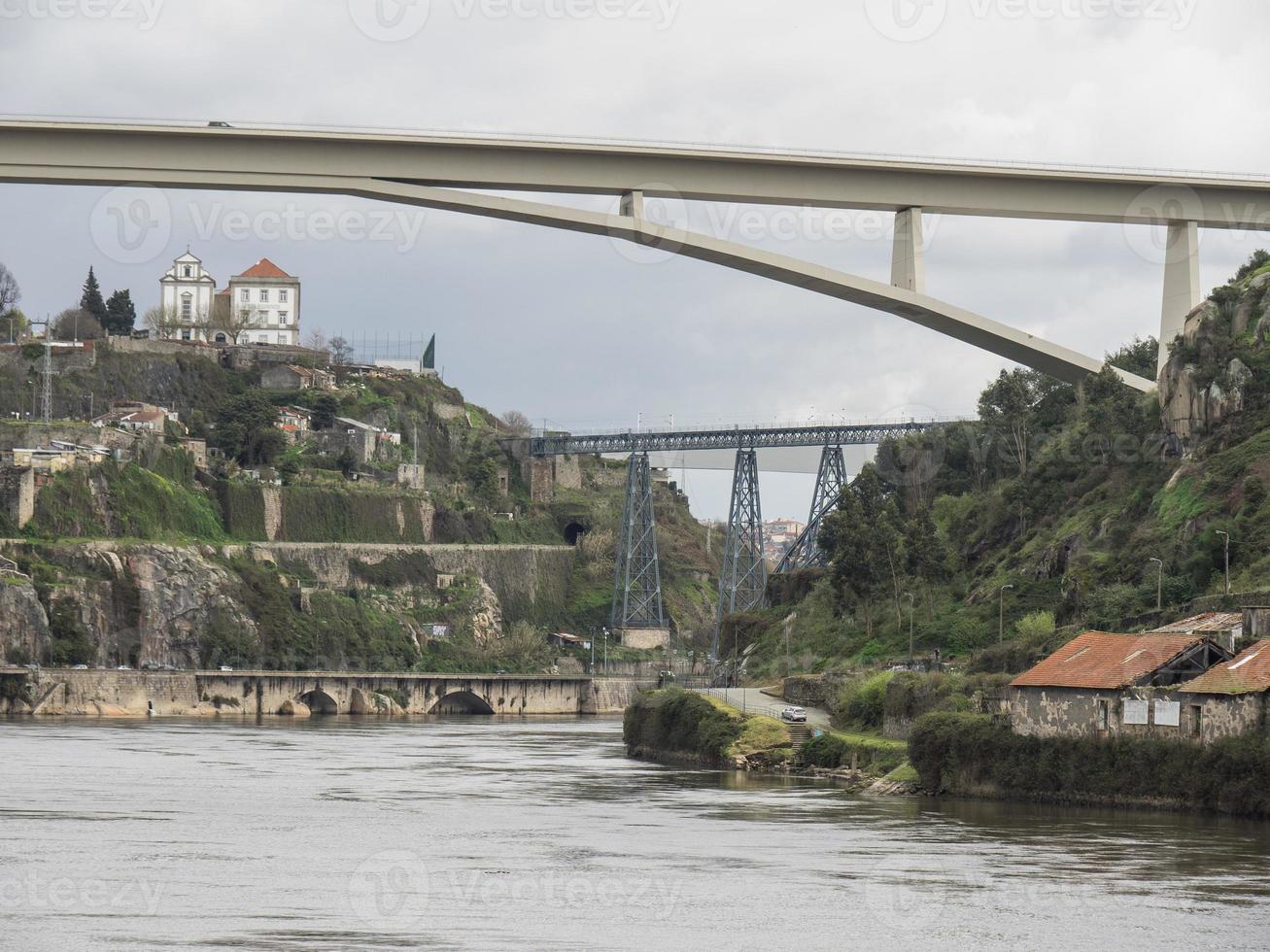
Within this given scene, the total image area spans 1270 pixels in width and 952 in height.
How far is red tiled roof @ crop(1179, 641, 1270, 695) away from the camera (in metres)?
38.7

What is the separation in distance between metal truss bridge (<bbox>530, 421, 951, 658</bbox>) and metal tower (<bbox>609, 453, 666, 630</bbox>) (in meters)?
0.06

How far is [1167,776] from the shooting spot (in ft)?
130

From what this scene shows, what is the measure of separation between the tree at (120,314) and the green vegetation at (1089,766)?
370 feet

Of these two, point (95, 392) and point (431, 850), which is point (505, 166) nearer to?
point (431, 850)

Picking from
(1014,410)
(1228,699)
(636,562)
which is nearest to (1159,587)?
(1228,699)

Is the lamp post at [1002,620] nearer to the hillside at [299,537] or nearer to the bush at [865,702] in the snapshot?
the bush at [865,702]

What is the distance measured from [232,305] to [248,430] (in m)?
24.7

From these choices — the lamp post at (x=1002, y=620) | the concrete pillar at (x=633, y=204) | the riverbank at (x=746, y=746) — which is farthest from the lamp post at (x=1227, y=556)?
the concrete pillar at (x=633, y=204)

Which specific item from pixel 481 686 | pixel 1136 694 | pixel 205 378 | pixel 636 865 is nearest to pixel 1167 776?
pixel 1136 694

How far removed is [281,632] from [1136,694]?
84.6 metres

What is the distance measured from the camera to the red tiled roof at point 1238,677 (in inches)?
1524

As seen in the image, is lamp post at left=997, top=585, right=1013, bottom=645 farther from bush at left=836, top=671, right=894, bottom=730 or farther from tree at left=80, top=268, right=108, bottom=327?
tree at left=80, top=268, right=108, bottom=327

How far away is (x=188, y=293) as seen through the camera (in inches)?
6147

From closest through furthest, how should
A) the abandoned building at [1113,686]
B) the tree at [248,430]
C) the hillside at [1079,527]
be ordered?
the abandoned building at [1113,686] → the hillside at [1079,527] → the tree at [248,430]
